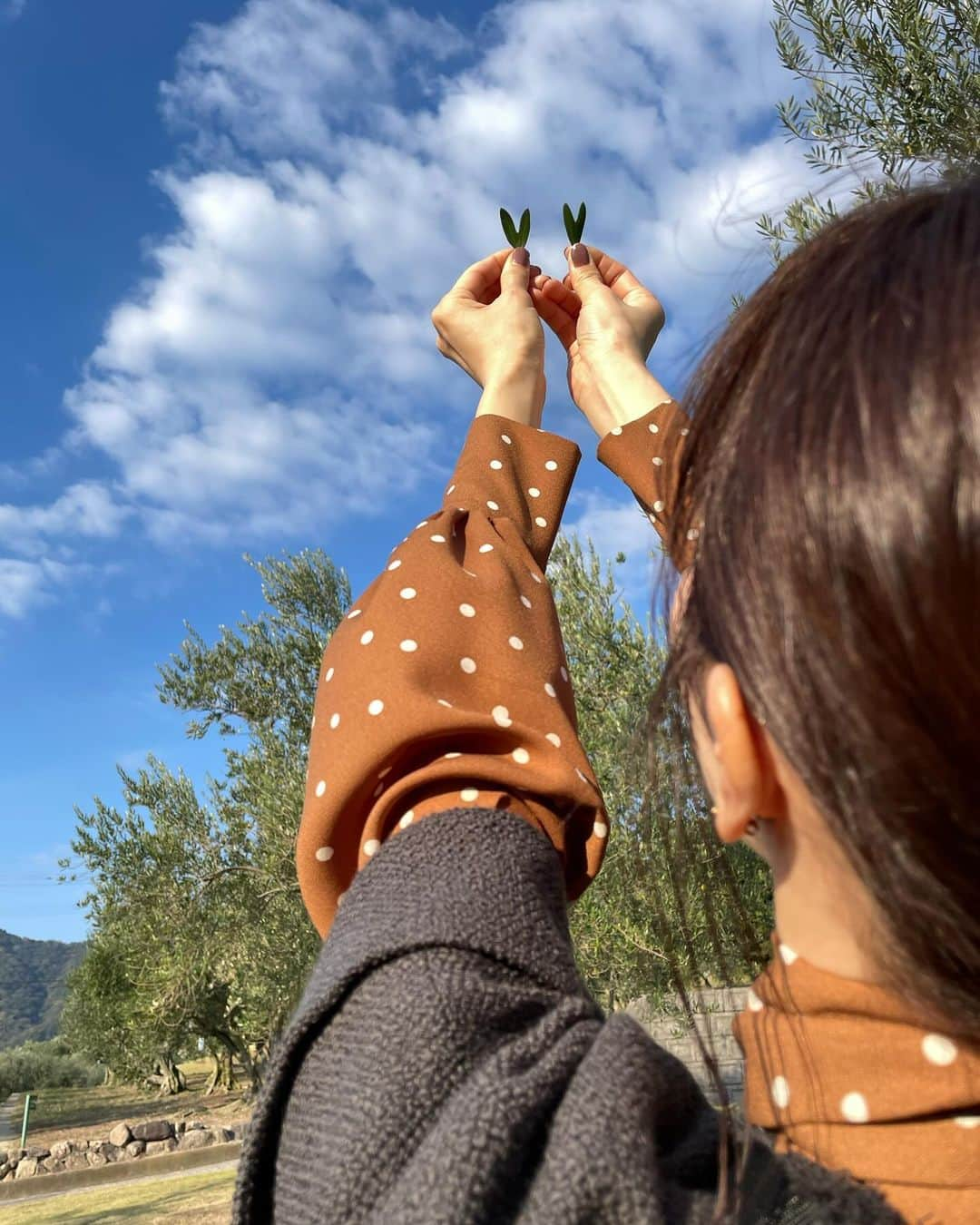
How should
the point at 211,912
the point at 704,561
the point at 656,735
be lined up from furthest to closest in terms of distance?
the point at 211,912, the point at 656,735, the point at 704,561

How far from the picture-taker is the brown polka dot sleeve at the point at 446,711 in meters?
0.97

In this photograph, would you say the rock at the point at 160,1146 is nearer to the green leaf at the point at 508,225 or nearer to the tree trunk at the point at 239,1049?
the tree trunk at the point at 239,1049

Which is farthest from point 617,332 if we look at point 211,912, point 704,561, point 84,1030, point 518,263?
point 84,1030

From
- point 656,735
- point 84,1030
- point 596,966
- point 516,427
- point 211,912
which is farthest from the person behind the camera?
point 84,1030

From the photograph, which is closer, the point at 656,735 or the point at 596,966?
the point at 656,735

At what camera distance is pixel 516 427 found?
1.38 meters

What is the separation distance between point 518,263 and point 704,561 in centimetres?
109

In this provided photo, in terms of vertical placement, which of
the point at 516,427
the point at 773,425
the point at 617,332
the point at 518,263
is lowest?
the point at 773,425

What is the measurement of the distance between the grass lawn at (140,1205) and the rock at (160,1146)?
9.97 ft

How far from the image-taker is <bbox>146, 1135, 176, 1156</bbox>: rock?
19.1 meters

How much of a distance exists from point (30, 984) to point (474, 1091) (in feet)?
468

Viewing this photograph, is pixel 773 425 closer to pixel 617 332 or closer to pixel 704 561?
pixel 704 561

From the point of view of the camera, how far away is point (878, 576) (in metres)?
0.61

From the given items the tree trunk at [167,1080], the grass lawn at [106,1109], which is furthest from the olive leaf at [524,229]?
the tree trunk at [167,1080]
